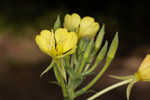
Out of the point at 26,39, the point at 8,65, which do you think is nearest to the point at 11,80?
the point at 8,65

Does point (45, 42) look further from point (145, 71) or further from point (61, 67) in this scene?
point (145, 71)

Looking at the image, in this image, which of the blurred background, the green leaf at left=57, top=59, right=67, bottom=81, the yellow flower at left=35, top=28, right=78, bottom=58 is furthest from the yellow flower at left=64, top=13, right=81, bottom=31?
the blurred background

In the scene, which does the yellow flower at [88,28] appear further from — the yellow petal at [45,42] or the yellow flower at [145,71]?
the yellow flower at [145,71]

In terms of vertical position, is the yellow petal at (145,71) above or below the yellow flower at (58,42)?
below

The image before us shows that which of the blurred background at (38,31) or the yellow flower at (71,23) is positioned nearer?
the yellow flower at (71,23)

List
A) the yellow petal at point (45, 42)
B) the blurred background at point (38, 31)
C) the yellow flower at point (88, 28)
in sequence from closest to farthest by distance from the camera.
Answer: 1. the yellow petal at point (45, 42)
2. the yellow flower at point (88, 28)
3. the blurred background at point (38, 31)

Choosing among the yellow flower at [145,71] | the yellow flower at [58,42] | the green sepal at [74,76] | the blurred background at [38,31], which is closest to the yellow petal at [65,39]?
the yellow flower at [58,42]

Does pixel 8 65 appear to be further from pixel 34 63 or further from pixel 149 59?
pixel 149 59
